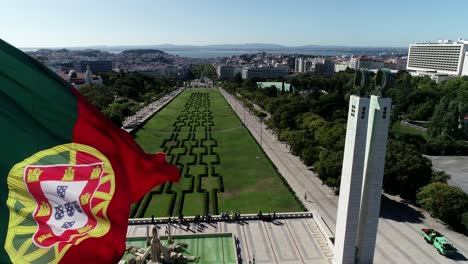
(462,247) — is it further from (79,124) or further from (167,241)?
(79,124)

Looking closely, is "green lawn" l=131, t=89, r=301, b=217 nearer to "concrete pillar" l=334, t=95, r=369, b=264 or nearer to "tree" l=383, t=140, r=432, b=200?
"tree" l=383, t=140, r=432, b=200

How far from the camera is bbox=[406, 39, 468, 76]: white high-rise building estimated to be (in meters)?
142

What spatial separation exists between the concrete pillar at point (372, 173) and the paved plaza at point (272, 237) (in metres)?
4.87

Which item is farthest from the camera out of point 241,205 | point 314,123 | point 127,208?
point 314,123

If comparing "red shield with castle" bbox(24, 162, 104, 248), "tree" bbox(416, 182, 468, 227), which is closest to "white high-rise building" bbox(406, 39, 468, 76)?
"tree" bbox(416, 182, 468, 227)

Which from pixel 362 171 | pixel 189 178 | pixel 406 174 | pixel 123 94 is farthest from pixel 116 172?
pixel 123 94

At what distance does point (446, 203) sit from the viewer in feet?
115

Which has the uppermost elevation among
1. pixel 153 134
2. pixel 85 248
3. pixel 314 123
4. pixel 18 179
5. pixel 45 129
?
pixel 45 129

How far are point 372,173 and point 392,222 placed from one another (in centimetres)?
1558

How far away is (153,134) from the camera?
7362 cm

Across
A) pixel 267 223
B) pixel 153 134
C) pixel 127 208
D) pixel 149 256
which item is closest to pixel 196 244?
pixel 149 256

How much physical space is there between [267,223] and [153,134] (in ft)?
143

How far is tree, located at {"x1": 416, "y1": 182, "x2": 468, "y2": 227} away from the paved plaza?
12112mm

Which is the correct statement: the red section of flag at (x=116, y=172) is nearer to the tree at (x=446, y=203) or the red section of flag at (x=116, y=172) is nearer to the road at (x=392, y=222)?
the road at (x=392, y=222)
